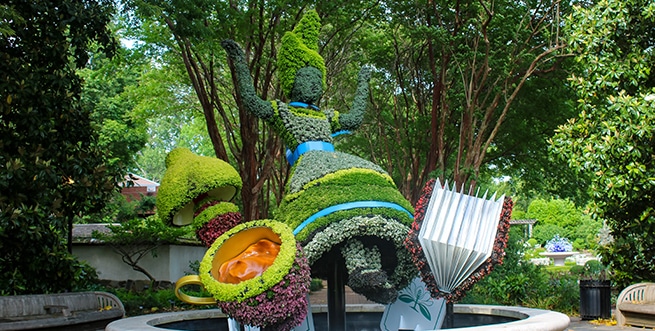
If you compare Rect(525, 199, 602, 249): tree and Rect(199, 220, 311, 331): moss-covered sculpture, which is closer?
Rect(199, 220, 311, 331): moss-covered sculpture

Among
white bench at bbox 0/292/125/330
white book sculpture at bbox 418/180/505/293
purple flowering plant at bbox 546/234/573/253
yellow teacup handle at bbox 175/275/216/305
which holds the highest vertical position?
white book sculpture at bbox 418/180/505/293

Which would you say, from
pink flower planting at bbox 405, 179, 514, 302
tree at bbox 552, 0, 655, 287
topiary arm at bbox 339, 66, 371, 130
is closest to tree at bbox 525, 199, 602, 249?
tree at bbox 552, 0, 655, 287

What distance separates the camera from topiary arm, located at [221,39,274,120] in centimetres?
750

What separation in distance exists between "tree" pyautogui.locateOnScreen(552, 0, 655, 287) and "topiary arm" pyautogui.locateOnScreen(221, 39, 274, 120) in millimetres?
5609

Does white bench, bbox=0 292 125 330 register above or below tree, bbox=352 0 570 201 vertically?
below

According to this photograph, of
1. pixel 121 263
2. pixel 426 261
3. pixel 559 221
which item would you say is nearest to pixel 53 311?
pixel 426 261

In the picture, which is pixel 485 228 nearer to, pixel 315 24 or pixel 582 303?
pixel 315 24

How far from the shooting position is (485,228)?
22.1ft

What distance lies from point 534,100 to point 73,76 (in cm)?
1225

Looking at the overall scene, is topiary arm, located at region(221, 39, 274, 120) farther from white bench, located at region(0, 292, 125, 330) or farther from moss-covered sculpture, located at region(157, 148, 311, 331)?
white bench, located at region(0, 292, 125, 330)

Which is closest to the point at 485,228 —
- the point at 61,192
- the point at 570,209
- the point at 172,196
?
the point at 172,196

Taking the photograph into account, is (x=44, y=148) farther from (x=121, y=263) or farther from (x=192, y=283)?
(x=121, y=263)

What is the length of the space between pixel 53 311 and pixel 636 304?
329 inches

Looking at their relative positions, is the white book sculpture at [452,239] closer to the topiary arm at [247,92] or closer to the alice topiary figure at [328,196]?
the alice topiary figure at [328,196]
